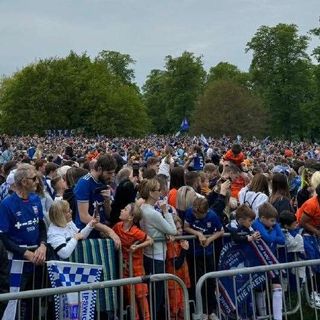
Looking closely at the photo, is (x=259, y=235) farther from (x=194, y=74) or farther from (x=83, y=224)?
(x=194, y=74)

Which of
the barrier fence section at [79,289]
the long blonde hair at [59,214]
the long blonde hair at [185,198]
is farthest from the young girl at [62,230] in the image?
the long blonde hair at [185,198]

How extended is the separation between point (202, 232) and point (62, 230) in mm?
1812

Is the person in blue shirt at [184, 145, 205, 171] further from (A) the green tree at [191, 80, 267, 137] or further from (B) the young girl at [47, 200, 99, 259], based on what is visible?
(A) the green tree at [191, 80, 267, 137]

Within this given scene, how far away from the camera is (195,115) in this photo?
3182 inches

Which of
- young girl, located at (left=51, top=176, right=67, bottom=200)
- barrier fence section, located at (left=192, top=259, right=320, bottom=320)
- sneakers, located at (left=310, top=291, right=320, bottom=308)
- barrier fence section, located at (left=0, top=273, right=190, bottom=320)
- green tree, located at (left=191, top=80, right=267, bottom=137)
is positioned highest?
green tree, located at (left=191, top=80, right=267, bottom=137)

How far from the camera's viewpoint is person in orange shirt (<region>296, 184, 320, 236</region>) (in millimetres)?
8258

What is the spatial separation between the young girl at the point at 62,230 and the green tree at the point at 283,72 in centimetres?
6884

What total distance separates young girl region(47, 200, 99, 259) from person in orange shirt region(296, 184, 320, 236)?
3.05m

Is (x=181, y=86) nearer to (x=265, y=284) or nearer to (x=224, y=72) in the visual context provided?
(x=224, y=72)

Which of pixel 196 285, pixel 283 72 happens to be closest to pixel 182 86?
pixel 283 72

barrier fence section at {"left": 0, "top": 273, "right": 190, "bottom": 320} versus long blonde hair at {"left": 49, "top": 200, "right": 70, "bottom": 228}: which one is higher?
Answer: long blonde hair at {"left": 49, "top": 200, "right": 70, "bottom": 228}

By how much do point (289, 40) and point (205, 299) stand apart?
234ft

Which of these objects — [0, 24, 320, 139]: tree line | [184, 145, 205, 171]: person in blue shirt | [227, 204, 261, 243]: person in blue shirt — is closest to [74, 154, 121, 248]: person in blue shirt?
[227, 204, 261, 243]: person in blue shirt

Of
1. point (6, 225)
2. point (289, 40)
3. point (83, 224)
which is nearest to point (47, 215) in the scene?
point (83, 224)
